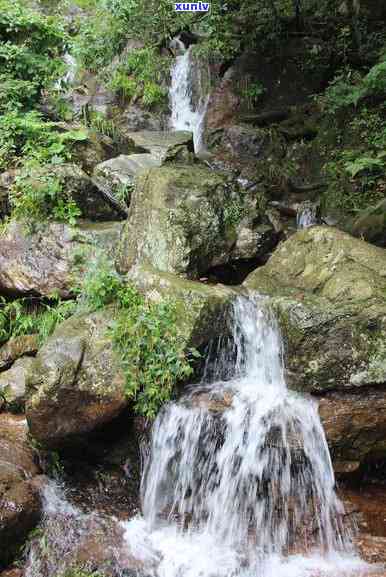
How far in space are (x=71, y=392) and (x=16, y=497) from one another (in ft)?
3.31

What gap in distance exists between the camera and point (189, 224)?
6613 mm

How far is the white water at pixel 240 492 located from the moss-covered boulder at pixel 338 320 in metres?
0.38

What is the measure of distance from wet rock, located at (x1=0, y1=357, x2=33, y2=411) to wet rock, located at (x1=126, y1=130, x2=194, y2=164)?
171 inches

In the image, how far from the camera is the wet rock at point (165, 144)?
30.6 feet

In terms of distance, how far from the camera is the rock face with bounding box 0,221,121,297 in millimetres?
7191

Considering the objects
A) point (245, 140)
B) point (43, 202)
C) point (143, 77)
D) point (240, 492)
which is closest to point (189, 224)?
point (43, 202)

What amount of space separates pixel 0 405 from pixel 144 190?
328cm

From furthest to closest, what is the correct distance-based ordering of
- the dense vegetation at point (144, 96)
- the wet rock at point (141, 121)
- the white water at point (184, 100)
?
the wet rock at point (141, 121) → the white water at point (184, 100) → the dense vegetation at point (144, 96)

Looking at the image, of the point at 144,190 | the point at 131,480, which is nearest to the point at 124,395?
the point at 131,480

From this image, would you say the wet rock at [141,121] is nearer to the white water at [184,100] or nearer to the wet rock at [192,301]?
the white water at [184,100]

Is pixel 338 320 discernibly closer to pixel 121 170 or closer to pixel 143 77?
pixel 121 170

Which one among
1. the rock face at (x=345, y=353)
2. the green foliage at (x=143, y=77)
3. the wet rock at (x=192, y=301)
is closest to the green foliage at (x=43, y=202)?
the wet rock at (x=192, y=301)

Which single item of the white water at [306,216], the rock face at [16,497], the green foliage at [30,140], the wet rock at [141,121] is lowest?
the rock face at [16,497]

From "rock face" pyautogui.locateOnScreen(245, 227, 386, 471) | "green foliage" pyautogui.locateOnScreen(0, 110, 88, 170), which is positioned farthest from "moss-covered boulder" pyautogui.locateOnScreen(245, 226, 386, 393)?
"green foliage" pyautogui.locateOnScreen(0, 110, 88, 170)
